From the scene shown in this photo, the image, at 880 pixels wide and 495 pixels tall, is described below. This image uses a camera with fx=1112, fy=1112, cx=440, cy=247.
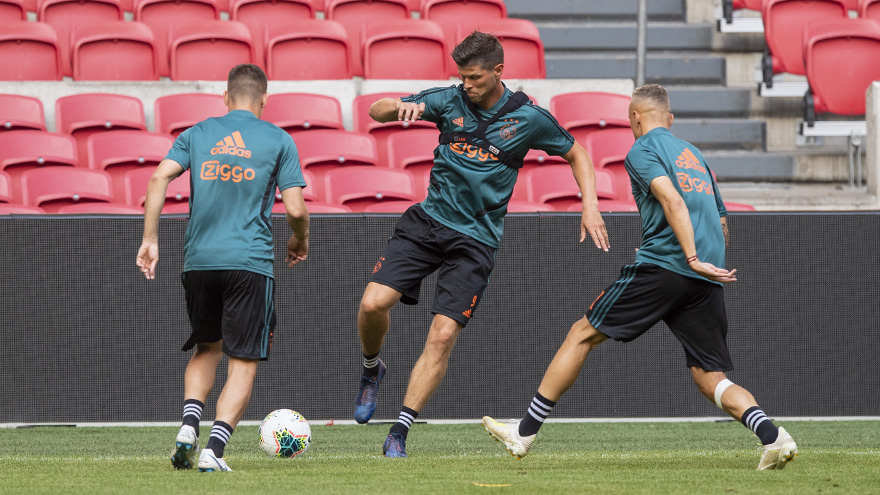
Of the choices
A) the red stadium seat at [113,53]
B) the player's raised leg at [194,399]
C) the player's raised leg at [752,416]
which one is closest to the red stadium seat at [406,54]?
the red stadium seat at [113,53]

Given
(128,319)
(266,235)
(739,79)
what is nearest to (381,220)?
(128,319)

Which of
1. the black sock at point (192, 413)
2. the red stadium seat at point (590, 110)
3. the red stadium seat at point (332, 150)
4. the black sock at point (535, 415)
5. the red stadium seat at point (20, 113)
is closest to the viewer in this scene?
the black sock at point (192, 413)

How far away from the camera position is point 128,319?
700cm

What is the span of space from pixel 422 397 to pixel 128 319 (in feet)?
8.25

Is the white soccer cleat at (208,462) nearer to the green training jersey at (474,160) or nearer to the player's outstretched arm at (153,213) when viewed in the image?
the player's outstretched arm at (153,213)

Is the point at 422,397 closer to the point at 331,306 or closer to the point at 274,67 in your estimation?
the point at 331,306

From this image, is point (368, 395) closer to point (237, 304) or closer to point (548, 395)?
point (548, 395)

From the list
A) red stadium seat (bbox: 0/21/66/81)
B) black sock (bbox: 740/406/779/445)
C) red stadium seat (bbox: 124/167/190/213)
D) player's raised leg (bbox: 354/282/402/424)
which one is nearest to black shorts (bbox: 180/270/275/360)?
player's raised leg (bbox: 354/282/402/424)

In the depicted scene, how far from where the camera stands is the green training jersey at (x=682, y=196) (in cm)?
486

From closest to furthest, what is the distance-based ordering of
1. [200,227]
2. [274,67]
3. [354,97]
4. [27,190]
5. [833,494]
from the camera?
[833,494] < [200,227] < [27,190] < [354,97] < [274,67]

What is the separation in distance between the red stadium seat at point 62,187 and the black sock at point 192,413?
3624mm

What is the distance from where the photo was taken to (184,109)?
9.12 meters

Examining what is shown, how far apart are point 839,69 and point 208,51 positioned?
601 cm

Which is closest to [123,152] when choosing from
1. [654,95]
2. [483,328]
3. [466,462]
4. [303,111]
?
[303,111]
